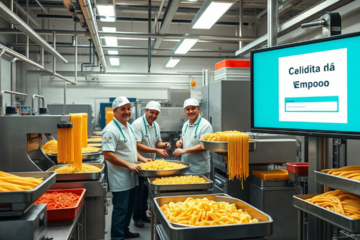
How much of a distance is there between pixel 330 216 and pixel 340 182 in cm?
18

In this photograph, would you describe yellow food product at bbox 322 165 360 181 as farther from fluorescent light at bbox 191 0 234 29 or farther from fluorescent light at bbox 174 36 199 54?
fluorescent light at bbox 174 36 199 54

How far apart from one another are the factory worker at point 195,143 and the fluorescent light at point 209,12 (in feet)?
3.55

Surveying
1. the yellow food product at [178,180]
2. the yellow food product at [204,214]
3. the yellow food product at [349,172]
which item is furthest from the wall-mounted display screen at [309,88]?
the yellow food product at [178,180]

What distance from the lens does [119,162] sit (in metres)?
3.11

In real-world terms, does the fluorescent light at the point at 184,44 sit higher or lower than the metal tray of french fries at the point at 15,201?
higher

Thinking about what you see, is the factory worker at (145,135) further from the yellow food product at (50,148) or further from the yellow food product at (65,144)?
the yellow food product at (65,144)

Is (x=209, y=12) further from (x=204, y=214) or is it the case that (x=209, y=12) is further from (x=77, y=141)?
(x=204, y=214)

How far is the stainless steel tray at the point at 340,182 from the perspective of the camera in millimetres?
1456

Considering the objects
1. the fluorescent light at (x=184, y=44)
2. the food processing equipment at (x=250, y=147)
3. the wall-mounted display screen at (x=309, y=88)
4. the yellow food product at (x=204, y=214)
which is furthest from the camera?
the fluorescent light at (x=184, y=44)

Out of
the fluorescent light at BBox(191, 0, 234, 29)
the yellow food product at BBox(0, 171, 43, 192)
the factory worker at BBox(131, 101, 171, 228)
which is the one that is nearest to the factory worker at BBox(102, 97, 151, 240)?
the factory worker at BBox(131, 101, 171, 228)

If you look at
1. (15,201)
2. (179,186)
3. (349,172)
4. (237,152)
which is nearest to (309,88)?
(349,172)

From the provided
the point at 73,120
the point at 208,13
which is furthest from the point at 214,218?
the point at 208,13

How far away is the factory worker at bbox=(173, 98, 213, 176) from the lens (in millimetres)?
3816

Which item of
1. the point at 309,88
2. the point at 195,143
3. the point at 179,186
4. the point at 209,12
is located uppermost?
the point at 209,12
